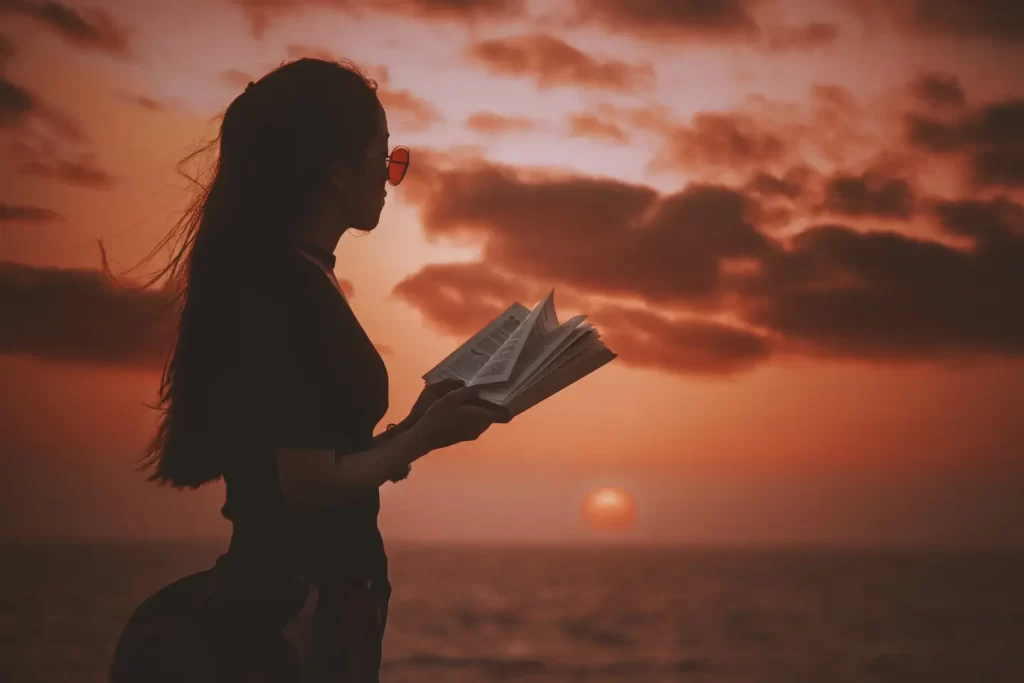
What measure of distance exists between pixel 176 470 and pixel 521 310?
864 millimetres

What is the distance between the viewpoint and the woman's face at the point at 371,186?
224cm

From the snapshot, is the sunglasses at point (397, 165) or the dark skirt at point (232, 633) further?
the sunglasses at point (397, 165)

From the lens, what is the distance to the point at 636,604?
5972cm

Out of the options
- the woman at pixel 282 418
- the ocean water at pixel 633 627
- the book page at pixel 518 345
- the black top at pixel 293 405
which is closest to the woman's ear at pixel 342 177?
the woman at pixel 282 418

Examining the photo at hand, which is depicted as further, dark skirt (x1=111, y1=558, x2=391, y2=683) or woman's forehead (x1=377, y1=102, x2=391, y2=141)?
woman's forehead (x1=377, y1=102, x2=391, y2=141)

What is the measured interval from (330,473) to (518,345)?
494 millimetres

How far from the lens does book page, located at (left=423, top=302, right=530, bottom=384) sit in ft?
7.93

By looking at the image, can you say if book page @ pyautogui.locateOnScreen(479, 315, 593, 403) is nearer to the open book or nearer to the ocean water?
the open book

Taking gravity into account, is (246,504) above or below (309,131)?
below

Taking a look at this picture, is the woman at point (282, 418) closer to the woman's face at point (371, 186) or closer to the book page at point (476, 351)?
the woman's face at point (371, 186)

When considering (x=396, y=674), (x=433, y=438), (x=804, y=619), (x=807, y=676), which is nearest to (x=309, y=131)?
(x=433, y=438)

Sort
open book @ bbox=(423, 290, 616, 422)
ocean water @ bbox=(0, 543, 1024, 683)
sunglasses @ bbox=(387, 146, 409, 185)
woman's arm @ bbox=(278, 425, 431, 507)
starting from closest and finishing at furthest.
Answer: woman's arm @ bbox=(278, 425, 431, 507), open book @ bbox=(423, 290, 616, 422), sunglasses @ bbox=(387, 146, 409, 185), ocean water @ bbox=(0, 543, 1024, 683)

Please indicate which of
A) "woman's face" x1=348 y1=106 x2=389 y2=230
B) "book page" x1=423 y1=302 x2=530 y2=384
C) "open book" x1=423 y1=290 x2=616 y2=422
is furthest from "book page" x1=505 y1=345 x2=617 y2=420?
"woman's face" x1=348 y1=106 x2=389 y2=230

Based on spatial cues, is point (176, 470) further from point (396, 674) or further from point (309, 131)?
point (396, 674)
